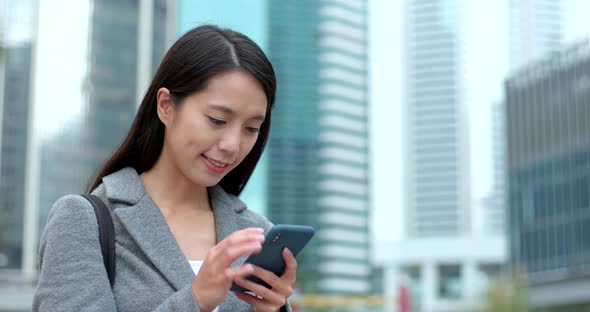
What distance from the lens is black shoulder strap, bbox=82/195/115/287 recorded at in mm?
2219

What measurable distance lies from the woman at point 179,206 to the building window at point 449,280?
11348cm

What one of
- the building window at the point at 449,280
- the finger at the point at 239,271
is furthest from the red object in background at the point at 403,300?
the building window at the point at 449,280

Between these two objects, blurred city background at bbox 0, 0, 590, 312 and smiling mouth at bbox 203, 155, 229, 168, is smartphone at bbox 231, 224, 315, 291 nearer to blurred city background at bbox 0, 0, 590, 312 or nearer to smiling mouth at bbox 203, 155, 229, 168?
smiling mouth at bbox 203, 155, 229, 168

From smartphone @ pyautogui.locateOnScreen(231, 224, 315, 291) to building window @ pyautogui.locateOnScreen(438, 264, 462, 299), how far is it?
114 meters

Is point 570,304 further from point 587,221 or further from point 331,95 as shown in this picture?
point 331,95

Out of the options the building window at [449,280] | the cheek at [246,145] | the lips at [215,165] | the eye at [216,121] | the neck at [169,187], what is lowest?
the building window at [449,280]

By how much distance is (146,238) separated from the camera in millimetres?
2291

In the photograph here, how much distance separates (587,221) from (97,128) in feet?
147

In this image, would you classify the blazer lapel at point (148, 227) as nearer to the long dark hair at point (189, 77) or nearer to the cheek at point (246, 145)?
the long dark hair at point (189, 77)

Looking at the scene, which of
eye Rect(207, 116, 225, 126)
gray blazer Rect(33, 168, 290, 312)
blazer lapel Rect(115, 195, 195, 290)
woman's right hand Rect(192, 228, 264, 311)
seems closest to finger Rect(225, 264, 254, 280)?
woman's right hand Rect(192, 228, 264, 311)

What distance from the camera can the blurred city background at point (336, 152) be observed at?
173 ft

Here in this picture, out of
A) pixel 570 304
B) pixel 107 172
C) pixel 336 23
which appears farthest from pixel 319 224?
pixel 107 172

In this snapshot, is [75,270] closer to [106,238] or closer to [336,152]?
[106,238]

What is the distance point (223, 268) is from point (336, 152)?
102 meters
